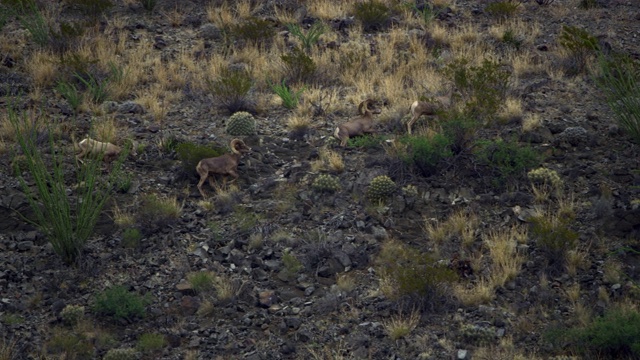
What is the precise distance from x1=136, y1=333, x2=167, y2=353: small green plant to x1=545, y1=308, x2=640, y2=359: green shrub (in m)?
3.54

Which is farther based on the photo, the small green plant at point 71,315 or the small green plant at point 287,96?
the small green plant at point 287,96

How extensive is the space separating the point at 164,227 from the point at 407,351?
10.8 ft

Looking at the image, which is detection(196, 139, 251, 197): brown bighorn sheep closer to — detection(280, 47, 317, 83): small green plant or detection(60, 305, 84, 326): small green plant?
detection(60, 305, 84, 326): small green plant

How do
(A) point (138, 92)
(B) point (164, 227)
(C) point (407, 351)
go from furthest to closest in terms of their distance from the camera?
(A) point (138, 92), (B) point (164, 227), (C) point (407, 351)

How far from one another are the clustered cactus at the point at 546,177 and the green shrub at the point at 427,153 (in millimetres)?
1010

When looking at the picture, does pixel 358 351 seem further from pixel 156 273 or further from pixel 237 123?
pixel 237 123

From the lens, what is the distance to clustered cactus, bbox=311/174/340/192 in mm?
9344

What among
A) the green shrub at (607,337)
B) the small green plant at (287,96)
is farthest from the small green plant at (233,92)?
the green shrub at (607,337)

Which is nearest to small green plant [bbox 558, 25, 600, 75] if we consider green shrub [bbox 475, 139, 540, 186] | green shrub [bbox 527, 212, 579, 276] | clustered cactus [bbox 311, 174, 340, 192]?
green shrub [bbox 475, 139, 540, 186]

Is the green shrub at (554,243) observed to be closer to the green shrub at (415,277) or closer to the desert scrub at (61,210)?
the green shrub at (415,277)

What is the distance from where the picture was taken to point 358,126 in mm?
10531

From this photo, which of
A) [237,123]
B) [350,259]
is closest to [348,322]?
[350,259]

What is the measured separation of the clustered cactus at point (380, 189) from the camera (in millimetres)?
9125

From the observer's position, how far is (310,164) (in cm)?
1000
